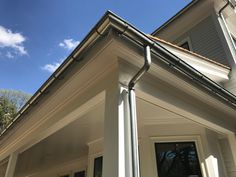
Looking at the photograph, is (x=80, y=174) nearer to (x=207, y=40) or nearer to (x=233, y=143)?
(x=233, y=143)

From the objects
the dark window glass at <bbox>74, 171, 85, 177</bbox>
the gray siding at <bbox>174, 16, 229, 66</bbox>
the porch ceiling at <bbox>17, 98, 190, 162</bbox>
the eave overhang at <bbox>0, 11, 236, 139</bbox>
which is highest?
the gray siding at <bbox>174, 16, 229, 66</bbox>

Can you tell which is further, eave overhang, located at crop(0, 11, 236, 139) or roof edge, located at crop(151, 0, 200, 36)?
roof edge, located at crop(151, 0, 200, 36)

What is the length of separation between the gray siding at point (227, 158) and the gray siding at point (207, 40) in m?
2.75

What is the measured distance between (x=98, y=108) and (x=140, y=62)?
1.29 m

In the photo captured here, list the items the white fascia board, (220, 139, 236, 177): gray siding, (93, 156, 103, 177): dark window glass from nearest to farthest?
(220, 139, 236, 177): gray siding, the white fascia board, (93, 156, 103, 177): dark window glass

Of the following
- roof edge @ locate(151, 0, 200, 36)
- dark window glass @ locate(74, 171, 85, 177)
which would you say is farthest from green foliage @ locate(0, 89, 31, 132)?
roof edge @ locate(151, 0, 200, 36)

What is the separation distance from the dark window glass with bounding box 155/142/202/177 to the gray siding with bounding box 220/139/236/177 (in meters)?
0.63

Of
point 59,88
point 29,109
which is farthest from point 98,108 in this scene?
point 29,109

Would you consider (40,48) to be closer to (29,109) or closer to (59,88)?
(29,109)

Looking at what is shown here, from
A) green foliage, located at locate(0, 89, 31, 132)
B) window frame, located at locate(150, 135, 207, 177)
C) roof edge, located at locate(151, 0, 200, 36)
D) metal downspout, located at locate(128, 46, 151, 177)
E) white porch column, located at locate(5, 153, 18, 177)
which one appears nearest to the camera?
metal downspout, located at locate(128, 46, 151, 177)

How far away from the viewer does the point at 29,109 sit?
→ 3.65 metres

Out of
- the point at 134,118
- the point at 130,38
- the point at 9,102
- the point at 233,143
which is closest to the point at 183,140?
the point at 233,143

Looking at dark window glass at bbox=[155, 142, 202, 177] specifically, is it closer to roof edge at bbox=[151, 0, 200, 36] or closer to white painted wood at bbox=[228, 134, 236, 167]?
white painted wood at bbox=[228, 134, 236, 167]

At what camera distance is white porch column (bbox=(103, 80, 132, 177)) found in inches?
72.8
